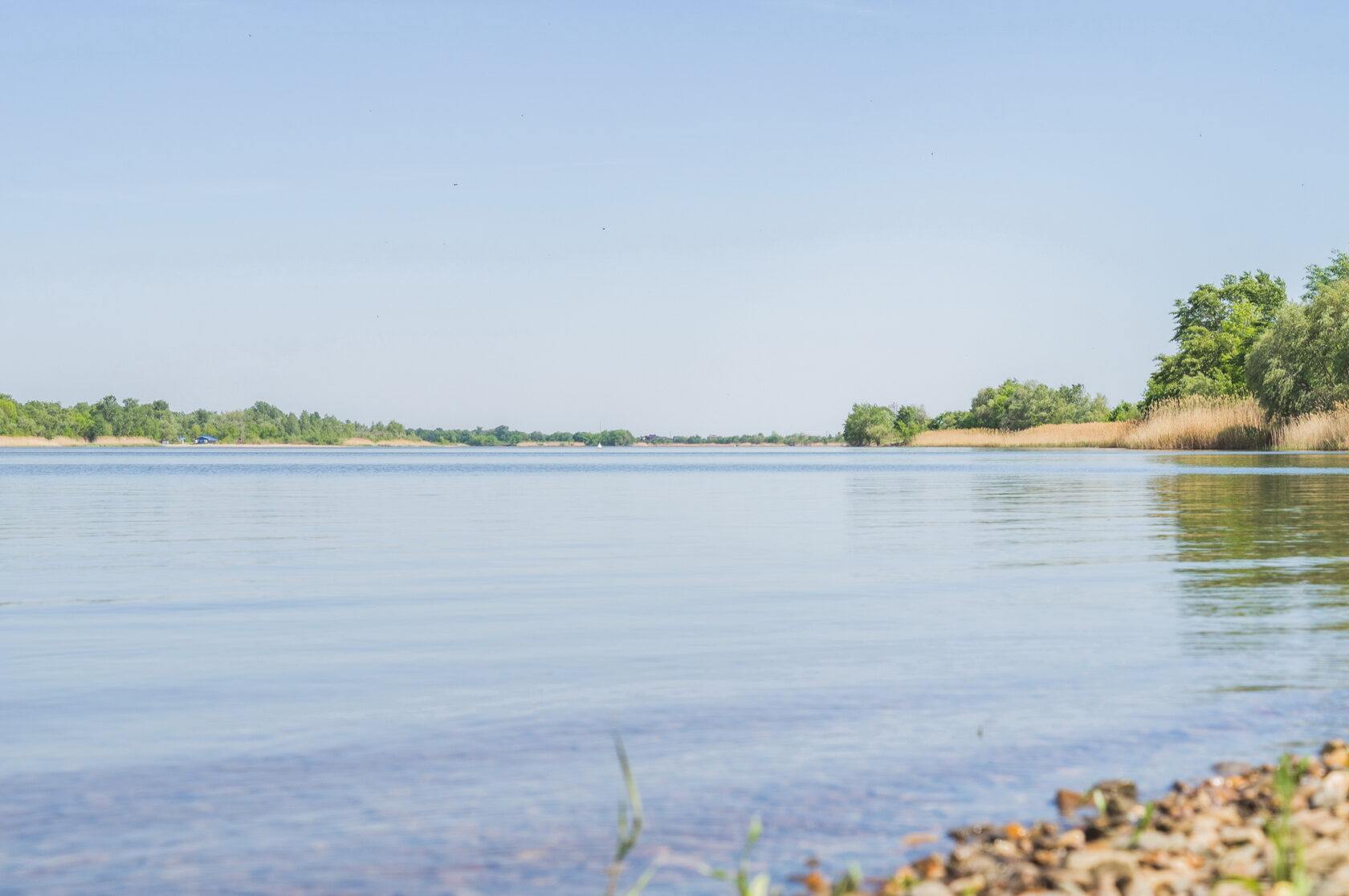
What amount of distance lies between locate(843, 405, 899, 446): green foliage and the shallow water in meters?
171

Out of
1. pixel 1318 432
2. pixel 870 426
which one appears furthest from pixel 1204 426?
pixel 870 426

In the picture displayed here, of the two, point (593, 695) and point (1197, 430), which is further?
point (1197, 430)

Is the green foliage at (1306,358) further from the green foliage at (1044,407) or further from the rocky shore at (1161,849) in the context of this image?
the green foliage at (1044,407)

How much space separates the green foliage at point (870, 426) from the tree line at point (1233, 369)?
131 mm

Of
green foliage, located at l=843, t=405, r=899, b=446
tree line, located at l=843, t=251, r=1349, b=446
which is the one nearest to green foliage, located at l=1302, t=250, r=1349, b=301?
tree line, located at l=843, t=251, r=1349, b=446

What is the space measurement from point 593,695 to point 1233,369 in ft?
383

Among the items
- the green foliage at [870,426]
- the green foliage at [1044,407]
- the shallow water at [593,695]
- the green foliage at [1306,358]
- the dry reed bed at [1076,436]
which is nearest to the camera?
the shallow water at [593,695]

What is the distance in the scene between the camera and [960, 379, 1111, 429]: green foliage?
159 meters

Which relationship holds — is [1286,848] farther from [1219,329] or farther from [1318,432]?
[1219,329]

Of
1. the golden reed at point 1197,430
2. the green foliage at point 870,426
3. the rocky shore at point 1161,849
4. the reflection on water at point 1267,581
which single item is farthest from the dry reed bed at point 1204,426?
the green foliage at point 870,426

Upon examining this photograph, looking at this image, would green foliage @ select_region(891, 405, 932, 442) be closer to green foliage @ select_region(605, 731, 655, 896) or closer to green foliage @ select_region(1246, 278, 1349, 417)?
green foliage @ select_region(1246, 278, 1349, 417)

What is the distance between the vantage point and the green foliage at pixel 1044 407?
158625 mm

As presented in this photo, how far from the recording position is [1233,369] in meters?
110

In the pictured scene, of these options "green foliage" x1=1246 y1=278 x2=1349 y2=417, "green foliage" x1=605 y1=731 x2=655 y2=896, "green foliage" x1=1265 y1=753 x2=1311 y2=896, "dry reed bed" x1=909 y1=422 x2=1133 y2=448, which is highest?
"green foliage" x1=1246 y1=278 x2=1349 y2=417
